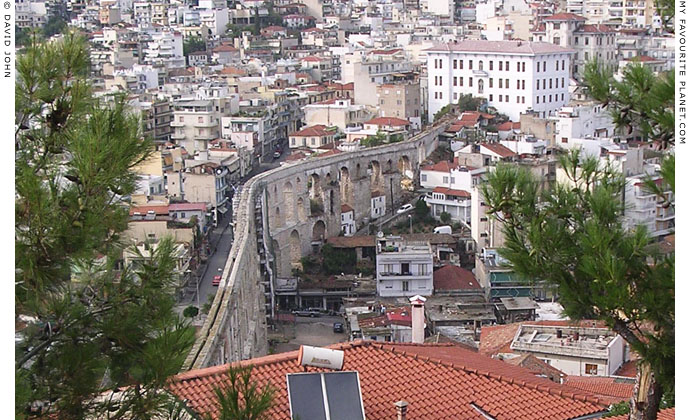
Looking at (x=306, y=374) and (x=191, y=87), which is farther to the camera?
(x=191, y=87)

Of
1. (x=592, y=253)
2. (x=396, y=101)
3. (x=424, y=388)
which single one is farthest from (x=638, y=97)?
(x=396, y=101)

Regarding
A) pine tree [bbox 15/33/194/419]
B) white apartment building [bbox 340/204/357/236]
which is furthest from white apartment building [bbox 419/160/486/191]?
pine tree [bbox 15/33/194/419]

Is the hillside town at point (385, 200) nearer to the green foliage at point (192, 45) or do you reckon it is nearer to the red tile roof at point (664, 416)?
the red tile roof at point (664, 416)

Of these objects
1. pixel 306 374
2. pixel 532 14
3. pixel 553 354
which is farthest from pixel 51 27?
pixel 306 374

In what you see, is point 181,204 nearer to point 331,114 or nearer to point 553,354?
point 331,114

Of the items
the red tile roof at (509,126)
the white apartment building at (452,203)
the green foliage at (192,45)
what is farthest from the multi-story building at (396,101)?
the green foliage at (192,45)

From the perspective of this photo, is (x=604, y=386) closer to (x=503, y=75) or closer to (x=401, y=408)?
(x=401, y=408)
